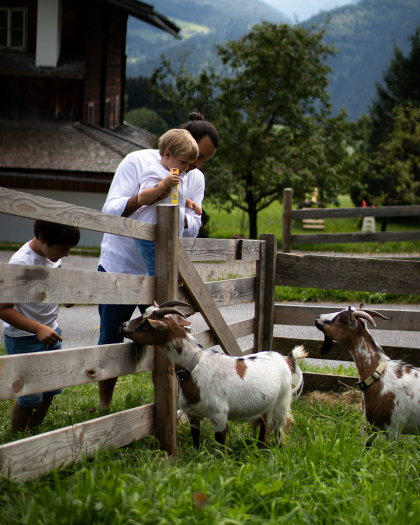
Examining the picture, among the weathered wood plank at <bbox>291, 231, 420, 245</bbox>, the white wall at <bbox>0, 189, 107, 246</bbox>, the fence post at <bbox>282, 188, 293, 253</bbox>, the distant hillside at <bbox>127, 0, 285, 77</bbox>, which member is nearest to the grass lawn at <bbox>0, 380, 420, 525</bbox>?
the fence post at <bbox>282, 188, 293, 253</bbox>

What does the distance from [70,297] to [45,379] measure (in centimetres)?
41

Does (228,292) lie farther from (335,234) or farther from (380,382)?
(335,234)

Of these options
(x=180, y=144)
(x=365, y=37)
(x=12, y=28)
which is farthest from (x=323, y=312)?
(x=365, y=37)

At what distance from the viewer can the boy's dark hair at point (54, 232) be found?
3137 mm

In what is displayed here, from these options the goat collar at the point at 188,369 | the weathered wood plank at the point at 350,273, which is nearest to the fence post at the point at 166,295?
the goat collar at the point at 188,369

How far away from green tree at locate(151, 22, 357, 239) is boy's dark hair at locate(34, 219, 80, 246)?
1256 centimetres

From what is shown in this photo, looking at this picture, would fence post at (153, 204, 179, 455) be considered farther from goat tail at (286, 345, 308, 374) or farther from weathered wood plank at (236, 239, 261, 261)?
weathered wood plank at (236, 239, 261, 261)

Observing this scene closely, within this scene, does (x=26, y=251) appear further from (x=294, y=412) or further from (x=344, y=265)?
(x=344, y=265)

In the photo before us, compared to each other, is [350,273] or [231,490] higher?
[350,273]

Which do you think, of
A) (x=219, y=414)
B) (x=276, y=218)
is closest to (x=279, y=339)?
(x=219, y=414)

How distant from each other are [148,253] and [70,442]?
123cm

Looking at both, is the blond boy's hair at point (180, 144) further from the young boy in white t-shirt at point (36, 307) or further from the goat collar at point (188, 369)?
the goat collar at point (188, 369)

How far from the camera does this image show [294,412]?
4.08m

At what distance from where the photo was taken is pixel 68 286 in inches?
102
